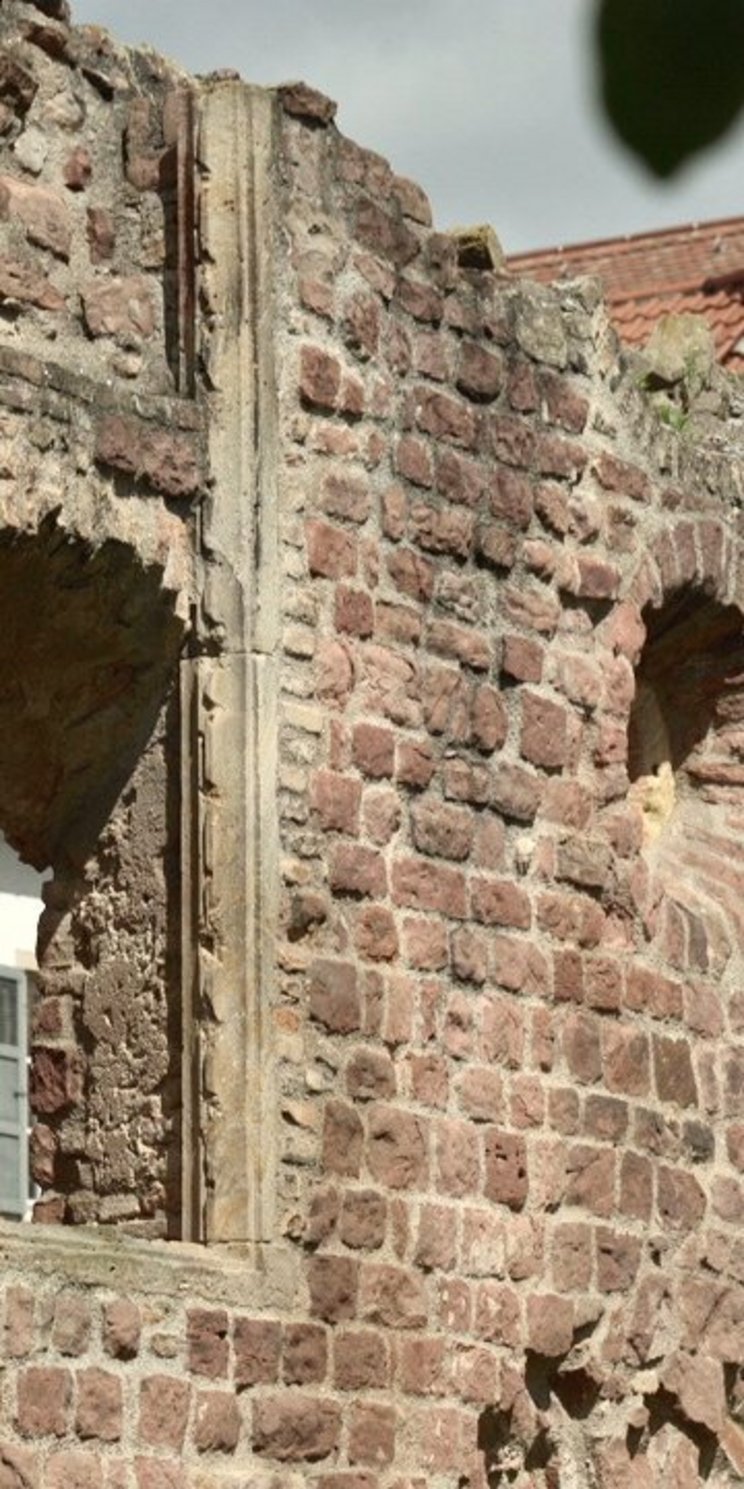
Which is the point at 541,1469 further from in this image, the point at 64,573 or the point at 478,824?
the point at 64,573

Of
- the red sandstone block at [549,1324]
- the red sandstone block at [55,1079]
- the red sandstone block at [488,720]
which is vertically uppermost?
the red sandstone block at [488,720]

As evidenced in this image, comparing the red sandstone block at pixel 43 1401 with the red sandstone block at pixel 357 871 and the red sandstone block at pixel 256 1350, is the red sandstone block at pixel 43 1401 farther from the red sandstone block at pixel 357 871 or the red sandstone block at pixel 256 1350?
the red sandstone block at pixel 357 871

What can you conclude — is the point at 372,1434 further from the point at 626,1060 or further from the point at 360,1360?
the point at 626,1060

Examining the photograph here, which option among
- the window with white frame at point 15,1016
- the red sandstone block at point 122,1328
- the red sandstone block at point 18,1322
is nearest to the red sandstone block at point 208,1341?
the red sandstone block at point 122,1328

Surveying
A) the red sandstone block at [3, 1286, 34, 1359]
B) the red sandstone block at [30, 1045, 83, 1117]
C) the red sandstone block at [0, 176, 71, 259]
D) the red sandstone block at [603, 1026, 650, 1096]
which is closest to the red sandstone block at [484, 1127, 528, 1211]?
the red sandstone block at [603, 1026, 650, 1096]

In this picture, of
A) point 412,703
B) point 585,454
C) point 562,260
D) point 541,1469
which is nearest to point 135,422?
point 412,703

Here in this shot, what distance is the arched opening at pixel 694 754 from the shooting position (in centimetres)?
809

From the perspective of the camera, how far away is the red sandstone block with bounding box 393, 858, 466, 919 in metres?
6.74

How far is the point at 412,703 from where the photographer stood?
22.6 feet

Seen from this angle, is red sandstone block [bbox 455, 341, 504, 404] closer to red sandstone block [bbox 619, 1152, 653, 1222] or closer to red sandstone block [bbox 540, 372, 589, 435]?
red sandstone block [bbox 540, 372, 589, 435]

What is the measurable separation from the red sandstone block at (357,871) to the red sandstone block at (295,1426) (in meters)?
1.13

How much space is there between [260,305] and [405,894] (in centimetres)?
138

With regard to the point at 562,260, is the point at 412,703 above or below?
below

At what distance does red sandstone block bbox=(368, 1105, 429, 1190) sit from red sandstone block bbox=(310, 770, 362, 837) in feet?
2.08
